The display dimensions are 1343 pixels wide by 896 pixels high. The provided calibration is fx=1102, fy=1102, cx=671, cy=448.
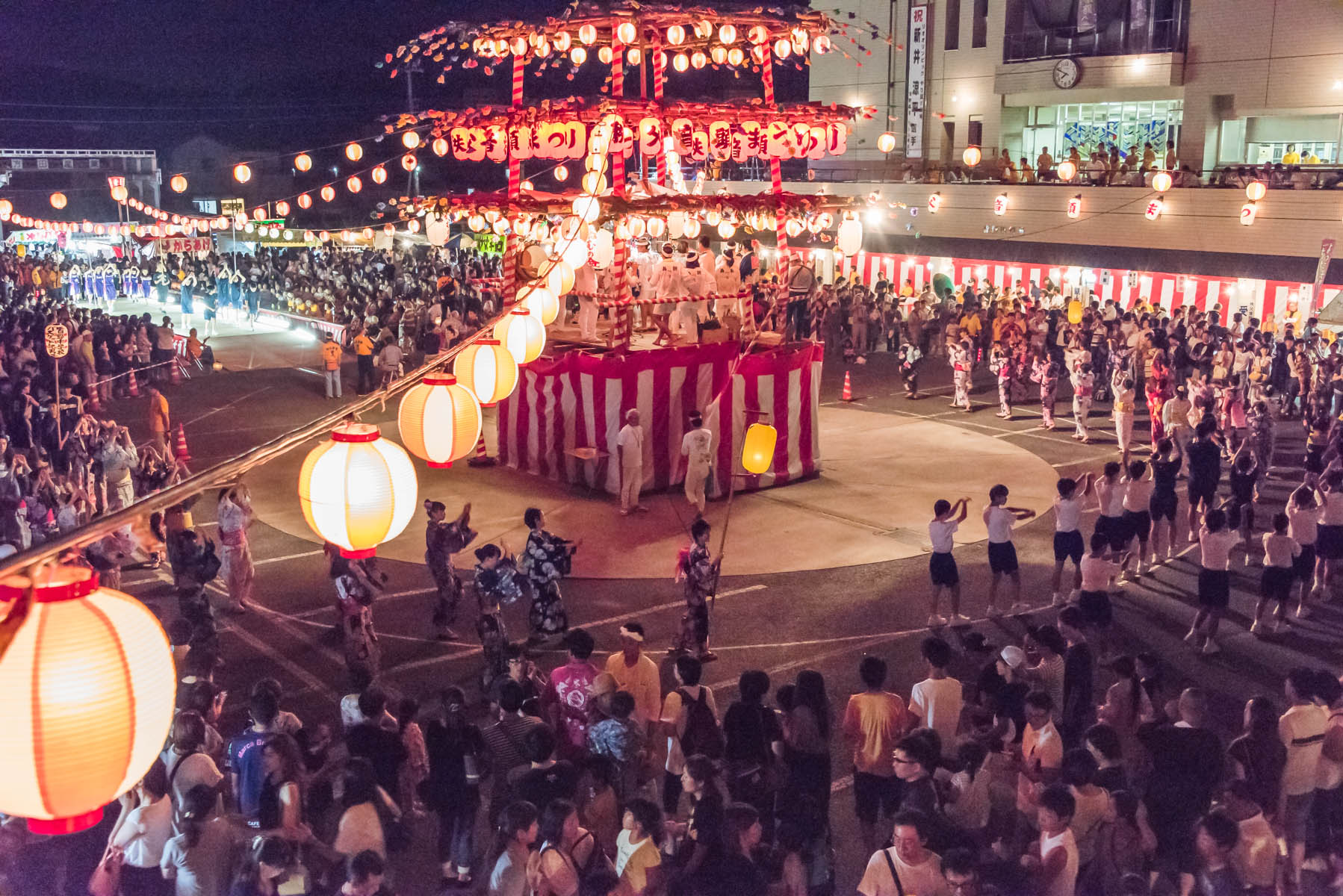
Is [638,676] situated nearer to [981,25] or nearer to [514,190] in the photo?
[514,190]

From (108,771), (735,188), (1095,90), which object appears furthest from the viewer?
(735,188)

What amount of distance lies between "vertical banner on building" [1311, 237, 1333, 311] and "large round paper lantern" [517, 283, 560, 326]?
48.1 feet

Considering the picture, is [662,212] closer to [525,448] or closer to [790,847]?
[525,448]

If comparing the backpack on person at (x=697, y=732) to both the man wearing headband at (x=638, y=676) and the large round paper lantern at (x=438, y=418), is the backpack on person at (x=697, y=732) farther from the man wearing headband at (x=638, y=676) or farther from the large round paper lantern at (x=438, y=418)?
the large round paper lantern at (x=438, y=418)

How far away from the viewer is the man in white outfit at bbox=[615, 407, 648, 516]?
1326cm

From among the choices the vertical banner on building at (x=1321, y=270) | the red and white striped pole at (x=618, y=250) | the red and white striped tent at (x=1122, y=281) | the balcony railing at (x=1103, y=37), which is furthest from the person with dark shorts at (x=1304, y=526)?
the balcony railing at (x=1103, y=37)

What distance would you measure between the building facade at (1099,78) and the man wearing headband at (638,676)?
25250 mm

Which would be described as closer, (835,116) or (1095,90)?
(835,116)

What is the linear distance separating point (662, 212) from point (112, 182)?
66.2ft

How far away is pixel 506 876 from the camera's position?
4816 millimetres

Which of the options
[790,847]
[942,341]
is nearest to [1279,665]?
[790,847]

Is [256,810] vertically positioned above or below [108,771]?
below

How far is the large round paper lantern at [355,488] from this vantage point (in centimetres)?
579

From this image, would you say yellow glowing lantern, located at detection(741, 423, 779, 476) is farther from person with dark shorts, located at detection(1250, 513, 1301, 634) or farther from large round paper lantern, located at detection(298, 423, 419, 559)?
large round paper lantern, located at detection(298, 423, 419, 559)
